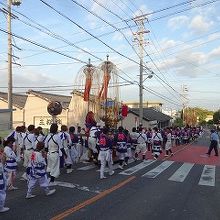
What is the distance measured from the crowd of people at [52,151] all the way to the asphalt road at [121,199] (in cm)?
44

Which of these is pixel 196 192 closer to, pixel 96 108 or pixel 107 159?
pixel 107 159

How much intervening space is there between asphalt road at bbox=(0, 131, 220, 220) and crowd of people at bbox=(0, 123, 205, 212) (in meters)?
0.44

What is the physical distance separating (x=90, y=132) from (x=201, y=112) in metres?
169

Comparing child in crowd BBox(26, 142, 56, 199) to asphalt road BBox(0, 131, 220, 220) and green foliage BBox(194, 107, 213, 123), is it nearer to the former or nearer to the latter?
asphalt road BBox(0, 131, 220, 220)

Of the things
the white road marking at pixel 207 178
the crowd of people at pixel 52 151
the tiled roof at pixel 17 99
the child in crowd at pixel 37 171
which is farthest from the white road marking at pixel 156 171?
the tiled roof at pixel 17 99

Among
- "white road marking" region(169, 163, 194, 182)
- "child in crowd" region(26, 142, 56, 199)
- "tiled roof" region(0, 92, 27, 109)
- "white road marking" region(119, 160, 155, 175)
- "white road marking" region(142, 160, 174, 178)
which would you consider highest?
"tiled roof" region(0, 92, 27, 109)

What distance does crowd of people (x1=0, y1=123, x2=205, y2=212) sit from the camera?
1095cm

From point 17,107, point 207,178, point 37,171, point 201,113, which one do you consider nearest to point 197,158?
point 207,178

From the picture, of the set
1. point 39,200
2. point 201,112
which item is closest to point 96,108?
point 39,200

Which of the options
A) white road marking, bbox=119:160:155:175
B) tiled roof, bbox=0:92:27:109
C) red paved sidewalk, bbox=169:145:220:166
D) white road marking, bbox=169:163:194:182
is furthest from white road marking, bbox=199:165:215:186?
tiled roof, bbox=0:92:27:109

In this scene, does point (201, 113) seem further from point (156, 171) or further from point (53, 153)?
point (53, 153)

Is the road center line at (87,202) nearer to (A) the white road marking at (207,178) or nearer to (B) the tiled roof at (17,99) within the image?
(A) the white road marking at (207,178)

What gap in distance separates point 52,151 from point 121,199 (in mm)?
2967

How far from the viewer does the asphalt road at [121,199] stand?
30.1 feet
